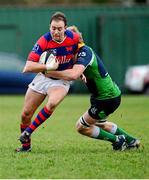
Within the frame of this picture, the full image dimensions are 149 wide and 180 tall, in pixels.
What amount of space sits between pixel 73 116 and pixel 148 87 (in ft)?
37.5

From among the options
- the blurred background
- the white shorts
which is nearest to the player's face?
the white shorts

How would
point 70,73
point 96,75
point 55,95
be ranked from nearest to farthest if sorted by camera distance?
1. point 70,73
2. point 55,95
3. point 96,75

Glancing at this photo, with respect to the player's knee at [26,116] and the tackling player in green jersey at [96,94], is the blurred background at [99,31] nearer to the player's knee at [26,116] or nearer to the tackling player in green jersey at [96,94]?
the tackling player in green jersey at [96,94]

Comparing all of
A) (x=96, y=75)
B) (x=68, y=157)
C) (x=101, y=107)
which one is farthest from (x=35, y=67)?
(x=68, y=157)

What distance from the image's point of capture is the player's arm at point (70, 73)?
10125 mm

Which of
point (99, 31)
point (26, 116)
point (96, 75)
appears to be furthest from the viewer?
point (99, 31)

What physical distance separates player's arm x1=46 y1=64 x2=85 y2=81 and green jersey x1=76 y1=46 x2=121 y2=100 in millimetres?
81

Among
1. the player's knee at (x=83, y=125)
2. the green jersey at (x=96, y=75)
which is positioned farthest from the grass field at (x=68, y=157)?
the green jersey at (x=96, y=75)

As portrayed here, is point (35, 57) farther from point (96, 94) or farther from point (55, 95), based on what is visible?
point (96, 94)

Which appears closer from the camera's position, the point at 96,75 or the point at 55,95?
the point at 55,95

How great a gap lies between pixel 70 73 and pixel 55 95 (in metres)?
0.37

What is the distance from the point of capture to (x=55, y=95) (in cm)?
1033

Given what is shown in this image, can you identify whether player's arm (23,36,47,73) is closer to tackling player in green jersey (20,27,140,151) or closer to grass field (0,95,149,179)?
tackling player in green jersey (20,27,140,151)

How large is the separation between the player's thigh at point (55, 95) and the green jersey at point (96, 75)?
0.38 m
